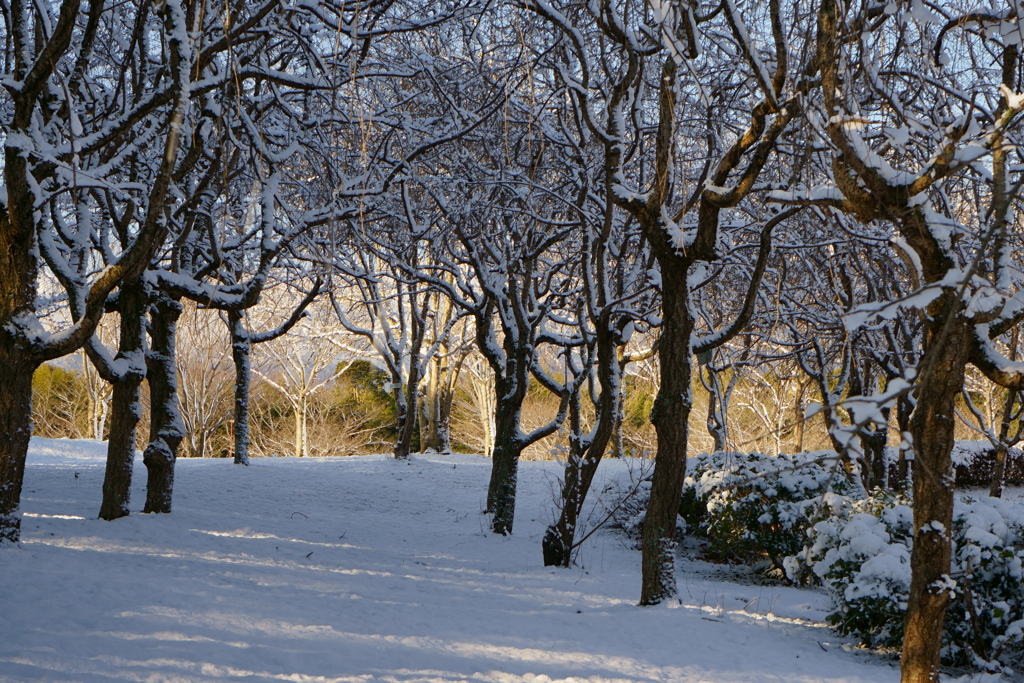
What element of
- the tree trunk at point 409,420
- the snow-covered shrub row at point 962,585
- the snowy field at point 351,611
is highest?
the tree trunk at point 409,420

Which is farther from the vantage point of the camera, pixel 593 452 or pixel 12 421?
pixel 593 452

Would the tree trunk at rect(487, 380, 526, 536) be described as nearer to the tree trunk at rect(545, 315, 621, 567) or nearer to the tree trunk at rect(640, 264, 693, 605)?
the tree trunk at rect(545, 315, 621, 567)

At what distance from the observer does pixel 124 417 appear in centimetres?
750

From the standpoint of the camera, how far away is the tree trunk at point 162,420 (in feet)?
26.6

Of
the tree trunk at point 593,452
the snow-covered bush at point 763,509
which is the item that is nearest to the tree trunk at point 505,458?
the tree trunk at point 593,452

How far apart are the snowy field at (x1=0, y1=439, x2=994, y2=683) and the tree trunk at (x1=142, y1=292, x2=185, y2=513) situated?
1.46 ft

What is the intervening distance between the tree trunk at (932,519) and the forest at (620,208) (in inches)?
0.5

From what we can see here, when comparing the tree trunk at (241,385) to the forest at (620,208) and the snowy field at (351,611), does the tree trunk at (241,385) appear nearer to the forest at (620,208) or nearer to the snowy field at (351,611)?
the forest at (620,208)

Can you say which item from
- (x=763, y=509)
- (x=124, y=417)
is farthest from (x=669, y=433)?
(x=124, y=417)

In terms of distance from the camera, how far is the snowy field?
4105 mm

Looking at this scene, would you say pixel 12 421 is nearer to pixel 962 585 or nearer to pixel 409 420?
pixel 962 585

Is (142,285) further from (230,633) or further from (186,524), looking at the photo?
(230,633)

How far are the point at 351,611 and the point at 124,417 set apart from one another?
12.2 ft

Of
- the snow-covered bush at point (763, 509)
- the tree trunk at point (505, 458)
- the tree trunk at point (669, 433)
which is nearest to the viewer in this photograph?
the tree trunk at point (669, 433)
